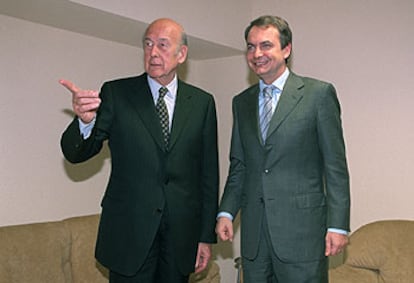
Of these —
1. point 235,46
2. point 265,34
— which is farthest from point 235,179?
point 235,46

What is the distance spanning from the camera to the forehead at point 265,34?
6.02 feet

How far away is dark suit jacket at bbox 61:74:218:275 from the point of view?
1.74 metres

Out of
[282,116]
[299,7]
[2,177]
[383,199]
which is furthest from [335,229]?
[299,7]

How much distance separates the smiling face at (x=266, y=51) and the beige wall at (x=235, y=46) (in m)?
0.95

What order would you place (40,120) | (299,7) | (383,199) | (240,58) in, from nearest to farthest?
1. (40,120)
2. (383,199)
3. (299,7)
4. (240,58)

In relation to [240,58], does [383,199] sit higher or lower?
lower

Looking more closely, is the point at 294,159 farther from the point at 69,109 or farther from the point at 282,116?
the point at 69,109

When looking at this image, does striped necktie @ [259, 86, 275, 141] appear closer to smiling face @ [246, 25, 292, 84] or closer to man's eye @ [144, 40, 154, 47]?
smiling face @ [246, 25, 292, 84]

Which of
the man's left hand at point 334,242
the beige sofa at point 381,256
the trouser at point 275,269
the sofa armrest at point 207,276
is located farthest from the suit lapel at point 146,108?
the beige sofa at point 381,256

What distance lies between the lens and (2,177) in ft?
8.37

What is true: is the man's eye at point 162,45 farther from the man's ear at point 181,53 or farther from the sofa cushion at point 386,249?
the sofa cushion at point 386,249

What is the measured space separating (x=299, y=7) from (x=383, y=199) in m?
1.48

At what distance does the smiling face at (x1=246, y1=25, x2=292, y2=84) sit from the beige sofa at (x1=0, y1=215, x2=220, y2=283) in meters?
1.50

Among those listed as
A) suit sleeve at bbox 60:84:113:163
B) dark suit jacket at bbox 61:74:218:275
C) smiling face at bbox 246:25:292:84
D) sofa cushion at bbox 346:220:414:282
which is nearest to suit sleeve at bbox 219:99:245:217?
dark suit jacket at bbox 61:74:218:275
